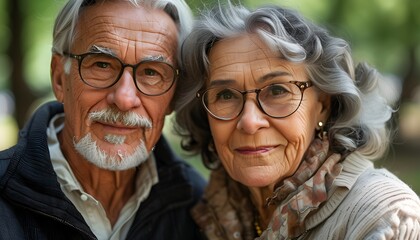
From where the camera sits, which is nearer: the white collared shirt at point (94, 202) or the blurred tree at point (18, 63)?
the white collared shirt at point (94, 202)

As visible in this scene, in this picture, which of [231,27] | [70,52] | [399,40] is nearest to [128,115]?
[70,52]

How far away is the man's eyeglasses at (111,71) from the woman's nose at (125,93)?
0.07 ft

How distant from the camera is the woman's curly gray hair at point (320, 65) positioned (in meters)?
2.56

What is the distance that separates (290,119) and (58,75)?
1337mm

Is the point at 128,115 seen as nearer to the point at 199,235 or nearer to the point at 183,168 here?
the point at 183,168

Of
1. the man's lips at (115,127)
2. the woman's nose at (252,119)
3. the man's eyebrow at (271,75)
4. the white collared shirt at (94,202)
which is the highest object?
the man's eyebrow at (271,75)

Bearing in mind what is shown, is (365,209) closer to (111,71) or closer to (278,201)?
(278,201)

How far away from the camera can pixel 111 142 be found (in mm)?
2762

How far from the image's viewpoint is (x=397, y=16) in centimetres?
664

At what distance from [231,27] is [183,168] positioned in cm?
97

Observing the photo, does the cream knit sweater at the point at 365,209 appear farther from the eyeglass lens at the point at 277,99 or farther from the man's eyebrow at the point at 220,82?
the man's eyebrow at the point at 220,82

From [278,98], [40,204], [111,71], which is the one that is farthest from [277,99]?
[40,204]

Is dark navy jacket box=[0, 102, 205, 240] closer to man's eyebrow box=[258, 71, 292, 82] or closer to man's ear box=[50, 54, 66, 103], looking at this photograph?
man's ear box=[50, 54, 66, 103]

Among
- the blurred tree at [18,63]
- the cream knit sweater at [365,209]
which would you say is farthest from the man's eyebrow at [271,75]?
the blurred tree at [18,63]
